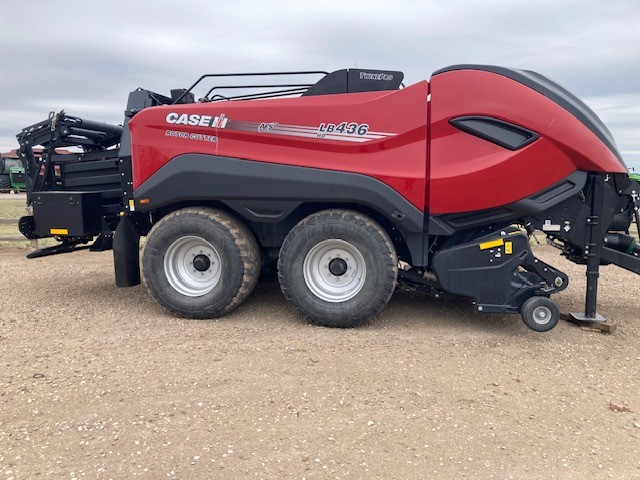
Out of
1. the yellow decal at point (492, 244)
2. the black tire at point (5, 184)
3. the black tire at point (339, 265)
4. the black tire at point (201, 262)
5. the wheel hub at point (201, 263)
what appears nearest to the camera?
the yellow decal at point (492, 244)

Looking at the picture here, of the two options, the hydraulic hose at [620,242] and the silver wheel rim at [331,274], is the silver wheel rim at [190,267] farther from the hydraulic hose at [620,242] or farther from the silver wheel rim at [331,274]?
the hydraulic hose at [620,242]

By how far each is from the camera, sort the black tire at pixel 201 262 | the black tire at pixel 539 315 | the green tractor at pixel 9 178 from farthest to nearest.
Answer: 1. the green tractor at pixel 9 178
2. the black tire at pixel 201 262
3. the black tire at pixel 539 315

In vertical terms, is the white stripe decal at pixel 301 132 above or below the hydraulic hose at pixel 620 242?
above

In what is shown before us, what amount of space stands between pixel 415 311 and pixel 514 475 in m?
2.85

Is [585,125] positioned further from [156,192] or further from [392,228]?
[156,192]

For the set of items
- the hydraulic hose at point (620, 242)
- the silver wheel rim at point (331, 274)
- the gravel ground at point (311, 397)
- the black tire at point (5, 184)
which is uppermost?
the black tire at point (5, 184)

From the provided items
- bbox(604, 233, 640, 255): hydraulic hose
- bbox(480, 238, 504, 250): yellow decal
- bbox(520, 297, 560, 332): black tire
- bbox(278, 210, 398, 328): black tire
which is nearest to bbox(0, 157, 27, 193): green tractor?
bbox(278, 210, 398, 328): black tire

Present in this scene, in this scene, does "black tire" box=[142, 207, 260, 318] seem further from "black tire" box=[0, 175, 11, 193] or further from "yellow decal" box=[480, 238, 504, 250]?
"black tire" box=[0, 175, 11, 193]

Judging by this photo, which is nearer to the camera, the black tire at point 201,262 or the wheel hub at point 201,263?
the black tire at point 201,262

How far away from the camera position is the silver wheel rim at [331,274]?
4.83 metres

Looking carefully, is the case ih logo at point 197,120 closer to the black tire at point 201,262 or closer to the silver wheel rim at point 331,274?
the black tire at point 201,262

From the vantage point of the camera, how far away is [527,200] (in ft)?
14.9

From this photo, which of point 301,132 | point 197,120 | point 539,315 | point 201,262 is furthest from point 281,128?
point 539,315

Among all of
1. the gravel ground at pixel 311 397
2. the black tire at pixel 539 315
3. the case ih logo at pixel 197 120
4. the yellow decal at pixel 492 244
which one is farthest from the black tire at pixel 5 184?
the black tire at pixel 539 315
